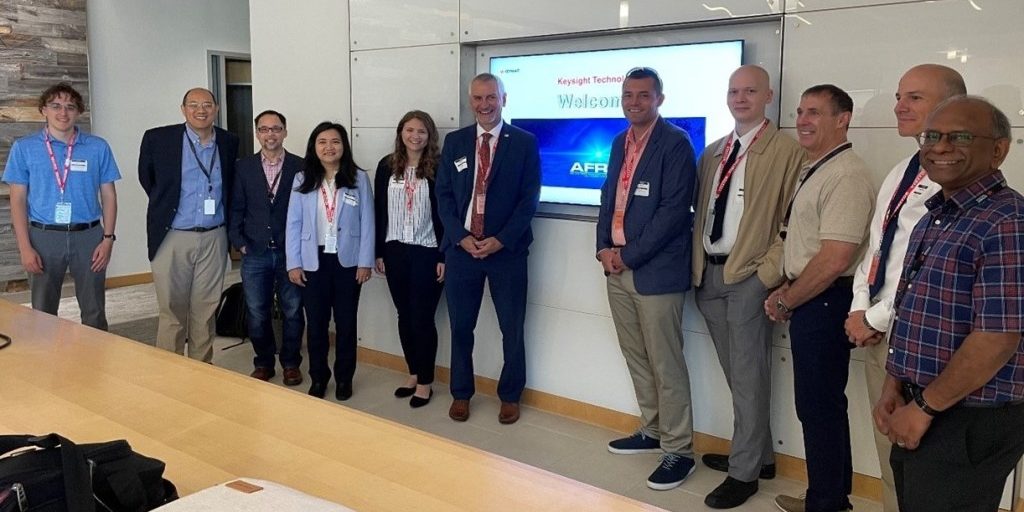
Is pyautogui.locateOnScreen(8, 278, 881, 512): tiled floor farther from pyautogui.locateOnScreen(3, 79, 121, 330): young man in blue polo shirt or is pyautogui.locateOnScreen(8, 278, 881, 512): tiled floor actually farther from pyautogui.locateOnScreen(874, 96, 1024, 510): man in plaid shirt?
pyautogui.locateOnScreen(874, 96, 1024, 510): man in plaid shirt

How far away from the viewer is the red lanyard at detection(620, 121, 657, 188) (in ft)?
11.7

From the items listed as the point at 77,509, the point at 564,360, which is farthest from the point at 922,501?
the point at 564,360

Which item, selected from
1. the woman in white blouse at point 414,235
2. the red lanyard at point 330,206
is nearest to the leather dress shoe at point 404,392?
the woman in white blouse at point 414,235

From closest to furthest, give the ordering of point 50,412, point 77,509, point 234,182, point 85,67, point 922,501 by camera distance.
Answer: point 77,509 < point 50,412 < point 922,501 < point 234,182 < point 85,67

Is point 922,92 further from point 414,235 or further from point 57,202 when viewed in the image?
point 57,202

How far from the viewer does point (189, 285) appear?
4.61m

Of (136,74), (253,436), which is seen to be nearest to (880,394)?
(253,436)

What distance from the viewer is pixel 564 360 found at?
14.0 ft

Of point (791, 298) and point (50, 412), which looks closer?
point (50, 412)

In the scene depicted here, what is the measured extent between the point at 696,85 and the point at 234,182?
107 inches

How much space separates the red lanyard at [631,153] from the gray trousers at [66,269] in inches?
122

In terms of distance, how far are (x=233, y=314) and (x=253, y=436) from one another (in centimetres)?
440

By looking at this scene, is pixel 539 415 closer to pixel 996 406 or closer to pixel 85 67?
pixel 996 406

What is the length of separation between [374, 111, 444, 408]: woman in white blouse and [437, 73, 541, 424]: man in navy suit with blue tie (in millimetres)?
207
